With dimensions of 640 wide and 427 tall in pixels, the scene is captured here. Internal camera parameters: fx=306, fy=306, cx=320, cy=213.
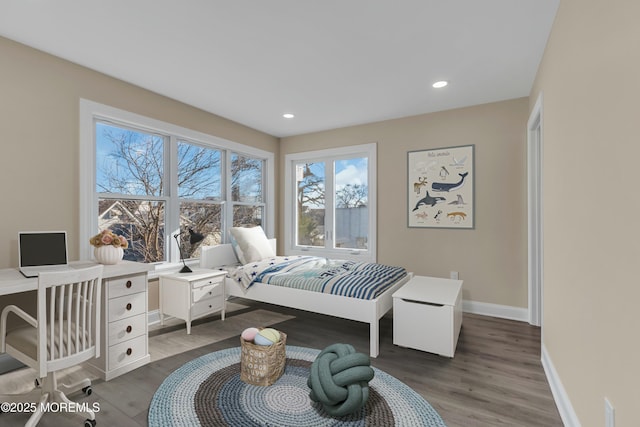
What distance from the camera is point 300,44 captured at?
245cm

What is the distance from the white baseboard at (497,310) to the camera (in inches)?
138

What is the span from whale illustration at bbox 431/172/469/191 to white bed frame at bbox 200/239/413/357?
124 cm

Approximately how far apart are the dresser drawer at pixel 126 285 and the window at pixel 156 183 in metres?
0.77

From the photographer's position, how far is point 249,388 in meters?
Answer: 2.10

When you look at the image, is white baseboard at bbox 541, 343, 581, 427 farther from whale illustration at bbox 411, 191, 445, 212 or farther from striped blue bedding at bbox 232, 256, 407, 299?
whale illustration at bbox 411, 191, 445, 212

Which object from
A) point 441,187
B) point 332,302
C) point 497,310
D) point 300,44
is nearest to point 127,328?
point 332,302

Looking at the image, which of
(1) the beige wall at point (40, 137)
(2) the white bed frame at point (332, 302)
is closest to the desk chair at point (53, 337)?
(1) the beige wall at point (40, 137)

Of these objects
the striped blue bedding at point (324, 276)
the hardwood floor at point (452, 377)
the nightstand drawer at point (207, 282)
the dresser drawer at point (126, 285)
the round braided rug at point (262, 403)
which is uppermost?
the dresser drawer at point (126, 285)

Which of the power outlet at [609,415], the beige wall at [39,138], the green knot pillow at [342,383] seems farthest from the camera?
the beige wall at [39,138]

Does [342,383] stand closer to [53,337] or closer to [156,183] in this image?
[53,337]

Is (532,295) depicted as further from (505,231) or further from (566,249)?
(566,249)

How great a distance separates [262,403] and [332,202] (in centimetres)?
331

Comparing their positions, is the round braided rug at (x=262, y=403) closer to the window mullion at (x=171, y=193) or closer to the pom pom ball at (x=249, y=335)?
the pom pom ball at (x=249, y=335)

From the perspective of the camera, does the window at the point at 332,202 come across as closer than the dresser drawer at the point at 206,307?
No
